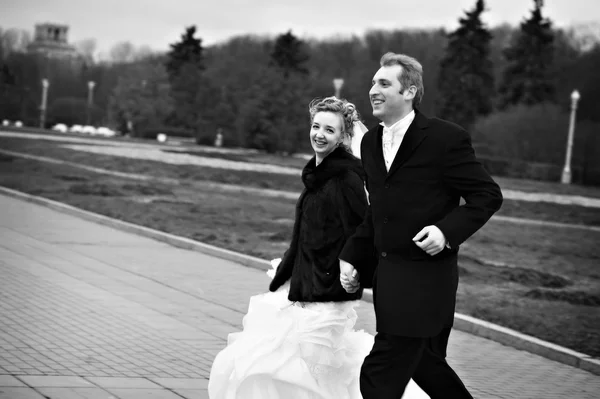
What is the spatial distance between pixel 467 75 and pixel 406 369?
6578 cm

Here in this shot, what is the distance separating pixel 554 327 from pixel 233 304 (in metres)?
3.23

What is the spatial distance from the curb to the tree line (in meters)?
38.5

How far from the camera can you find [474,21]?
232 ft

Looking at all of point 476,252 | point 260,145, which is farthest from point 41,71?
point 476,252

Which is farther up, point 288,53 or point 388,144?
point 288,53

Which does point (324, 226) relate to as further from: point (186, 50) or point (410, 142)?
point (186, 50)

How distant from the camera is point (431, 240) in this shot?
170 inches

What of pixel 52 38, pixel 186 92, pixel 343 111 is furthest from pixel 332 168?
pixel 52 38

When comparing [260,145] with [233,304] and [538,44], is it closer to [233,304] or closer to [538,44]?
[538,44]

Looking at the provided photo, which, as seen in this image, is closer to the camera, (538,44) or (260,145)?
(260,145)

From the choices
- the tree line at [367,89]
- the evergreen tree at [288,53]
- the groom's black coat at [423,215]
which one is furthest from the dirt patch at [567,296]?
the evergreen tree at [288,53]

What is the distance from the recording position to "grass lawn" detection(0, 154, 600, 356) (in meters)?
11.0

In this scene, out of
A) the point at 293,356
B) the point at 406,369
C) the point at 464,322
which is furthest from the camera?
the point at 464,322

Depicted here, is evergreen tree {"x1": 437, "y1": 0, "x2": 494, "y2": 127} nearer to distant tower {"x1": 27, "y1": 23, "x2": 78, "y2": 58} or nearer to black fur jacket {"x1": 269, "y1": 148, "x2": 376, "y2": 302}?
black fur jacket {"x1": 269, "y1": 148, "x2": 376, "y2": 302}
